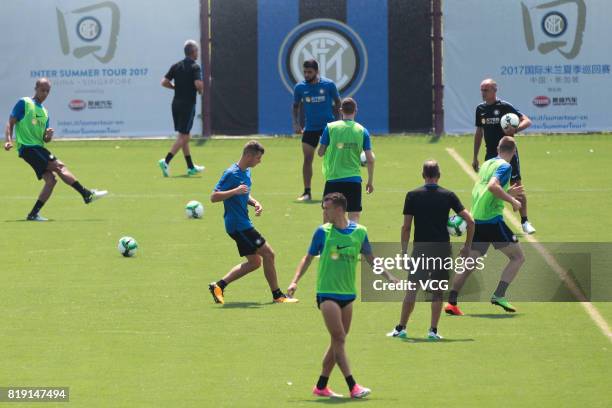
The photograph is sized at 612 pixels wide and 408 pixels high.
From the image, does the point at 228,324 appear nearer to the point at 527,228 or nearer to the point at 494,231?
the point at 494,231

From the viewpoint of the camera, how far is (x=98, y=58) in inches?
1239

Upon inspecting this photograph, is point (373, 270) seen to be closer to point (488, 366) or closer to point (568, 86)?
point (488, 366)

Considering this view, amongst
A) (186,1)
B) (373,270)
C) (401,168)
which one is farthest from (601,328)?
(186,1)

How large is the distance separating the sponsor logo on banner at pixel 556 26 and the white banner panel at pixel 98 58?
7.55 m

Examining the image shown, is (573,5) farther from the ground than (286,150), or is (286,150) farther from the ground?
(573,5)

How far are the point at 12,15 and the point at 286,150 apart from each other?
730 cm

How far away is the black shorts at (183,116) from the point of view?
26227 millimetres

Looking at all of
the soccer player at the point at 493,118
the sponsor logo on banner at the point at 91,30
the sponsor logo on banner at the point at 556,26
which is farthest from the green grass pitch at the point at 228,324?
the sponsor logo on banner at the point at 91,30

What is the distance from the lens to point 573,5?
102 feet

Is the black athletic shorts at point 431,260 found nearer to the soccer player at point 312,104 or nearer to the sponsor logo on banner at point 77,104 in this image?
the soccer player at point 312,104

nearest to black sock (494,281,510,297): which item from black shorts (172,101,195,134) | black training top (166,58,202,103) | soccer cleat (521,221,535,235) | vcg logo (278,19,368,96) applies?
soccer cleat (521,221,535,235)

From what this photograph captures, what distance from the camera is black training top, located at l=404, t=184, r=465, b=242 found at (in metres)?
12.9

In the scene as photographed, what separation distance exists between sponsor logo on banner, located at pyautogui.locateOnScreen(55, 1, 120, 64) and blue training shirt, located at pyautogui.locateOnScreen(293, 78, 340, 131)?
399 inches

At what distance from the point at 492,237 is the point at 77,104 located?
1864 centimetres
